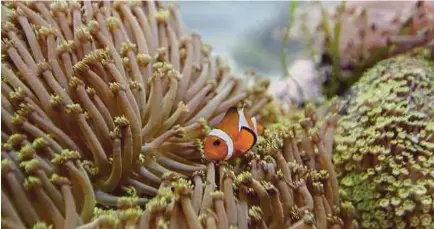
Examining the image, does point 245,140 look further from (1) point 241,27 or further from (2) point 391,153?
(1) point 241,27

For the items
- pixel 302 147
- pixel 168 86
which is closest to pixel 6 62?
pixel 168 86

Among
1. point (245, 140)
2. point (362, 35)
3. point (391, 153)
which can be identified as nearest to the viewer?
point (245, 140)

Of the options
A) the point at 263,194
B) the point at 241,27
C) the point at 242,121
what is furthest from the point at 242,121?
the point at 241,27

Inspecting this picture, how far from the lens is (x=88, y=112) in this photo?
134 centimetres

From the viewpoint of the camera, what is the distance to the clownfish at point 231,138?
1.41m

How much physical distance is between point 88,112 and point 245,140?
0.42 meters

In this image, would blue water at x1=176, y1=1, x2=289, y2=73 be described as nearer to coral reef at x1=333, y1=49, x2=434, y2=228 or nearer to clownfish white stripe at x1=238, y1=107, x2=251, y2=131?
coral reef at x1=333, y1=49, x2=434, y2=228

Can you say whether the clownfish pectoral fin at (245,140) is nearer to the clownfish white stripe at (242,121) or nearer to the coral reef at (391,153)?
the clownfish white stripe at (242,121)

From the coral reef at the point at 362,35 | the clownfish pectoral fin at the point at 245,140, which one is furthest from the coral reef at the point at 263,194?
the coral reef at the point at 362,35

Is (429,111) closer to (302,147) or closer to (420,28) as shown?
(302,147)

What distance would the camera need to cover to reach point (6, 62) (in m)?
1.42

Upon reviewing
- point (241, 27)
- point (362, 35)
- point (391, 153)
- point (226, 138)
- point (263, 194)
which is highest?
point (241, 27)

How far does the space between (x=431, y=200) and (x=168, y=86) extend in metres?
0.82

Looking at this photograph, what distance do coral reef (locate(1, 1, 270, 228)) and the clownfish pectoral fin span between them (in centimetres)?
11
